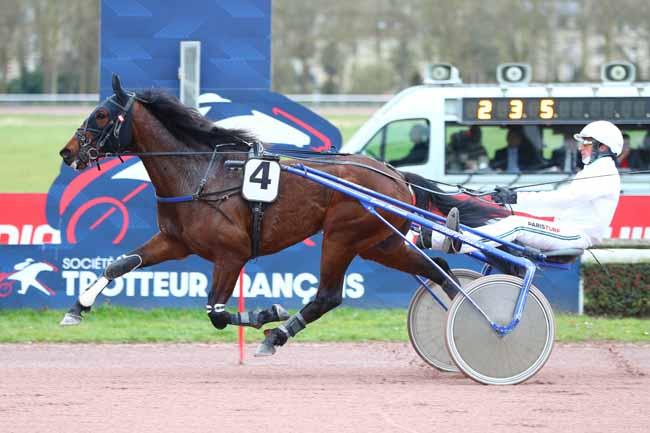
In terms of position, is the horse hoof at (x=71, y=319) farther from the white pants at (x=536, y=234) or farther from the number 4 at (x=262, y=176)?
the white pants at (x=536, y=234)

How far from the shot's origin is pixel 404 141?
534 inches

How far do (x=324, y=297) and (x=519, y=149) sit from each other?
22.7 ft

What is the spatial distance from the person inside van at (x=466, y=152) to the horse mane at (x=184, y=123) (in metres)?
6.57

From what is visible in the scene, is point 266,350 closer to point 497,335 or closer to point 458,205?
point 497,335

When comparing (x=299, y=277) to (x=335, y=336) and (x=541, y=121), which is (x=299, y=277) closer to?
(x=335, y=336)

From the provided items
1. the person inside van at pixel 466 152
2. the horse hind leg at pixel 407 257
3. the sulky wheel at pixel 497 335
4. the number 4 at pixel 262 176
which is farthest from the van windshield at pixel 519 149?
the number 4 at pixel 262 176

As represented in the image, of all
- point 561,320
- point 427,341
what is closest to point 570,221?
point 427,341

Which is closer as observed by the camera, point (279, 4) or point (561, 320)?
point (561, 320)

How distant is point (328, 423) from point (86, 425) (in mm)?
1222

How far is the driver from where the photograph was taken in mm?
6969

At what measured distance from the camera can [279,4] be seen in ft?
123

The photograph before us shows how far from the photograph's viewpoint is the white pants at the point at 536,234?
→ 7.04 m

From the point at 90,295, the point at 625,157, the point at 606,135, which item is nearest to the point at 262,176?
the point at 90,295

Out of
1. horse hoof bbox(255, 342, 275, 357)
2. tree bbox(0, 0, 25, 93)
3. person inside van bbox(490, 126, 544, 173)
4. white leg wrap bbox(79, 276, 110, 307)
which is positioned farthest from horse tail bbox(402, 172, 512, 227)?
tree bbox(0, 0, 25, 93)
